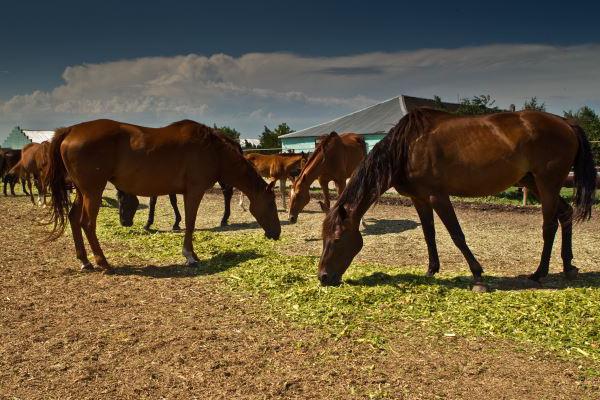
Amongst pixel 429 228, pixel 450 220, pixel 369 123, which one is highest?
pixel 369 123

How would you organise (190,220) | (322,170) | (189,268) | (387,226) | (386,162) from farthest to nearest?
(387,226), (322,170), (190,220), (189,268), (386,162)

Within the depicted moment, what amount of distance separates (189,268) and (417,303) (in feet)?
11.6

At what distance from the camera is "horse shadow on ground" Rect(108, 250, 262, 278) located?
668cm

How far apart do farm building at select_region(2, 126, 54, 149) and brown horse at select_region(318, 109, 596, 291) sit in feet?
214

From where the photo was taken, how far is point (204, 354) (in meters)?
3.88

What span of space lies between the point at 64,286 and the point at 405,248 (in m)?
5.40

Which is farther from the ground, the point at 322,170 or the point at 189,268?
the point at 322,170

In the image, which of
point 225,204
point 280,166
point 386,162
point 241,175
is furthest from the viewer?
point 280,166

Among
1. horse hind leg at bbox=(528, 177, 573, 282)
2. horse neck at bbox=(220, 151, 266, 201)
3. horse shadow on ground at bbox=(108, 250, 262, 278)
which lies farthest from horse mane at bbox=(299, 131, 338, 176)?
horse hind leg at bbox=(528, 177, 573, 282)

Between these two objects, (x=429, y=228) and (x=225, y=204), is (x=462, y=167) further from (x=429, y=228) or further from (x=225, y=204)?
(x=225, y=204)

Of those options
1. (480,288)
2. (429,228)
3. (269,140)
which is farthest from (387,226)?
(269,140)

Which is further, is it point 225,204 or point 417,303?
point 225,204

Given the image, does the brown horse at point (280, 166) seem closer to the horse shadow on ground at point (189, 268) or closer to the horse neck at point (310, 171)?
the horse neck at point (310, 171)

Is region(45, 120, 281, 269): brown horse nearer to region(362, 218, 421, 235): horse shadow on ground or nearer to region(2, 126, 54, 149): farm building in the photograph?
region(362, 218, 421, 235): horse shadow on ground
